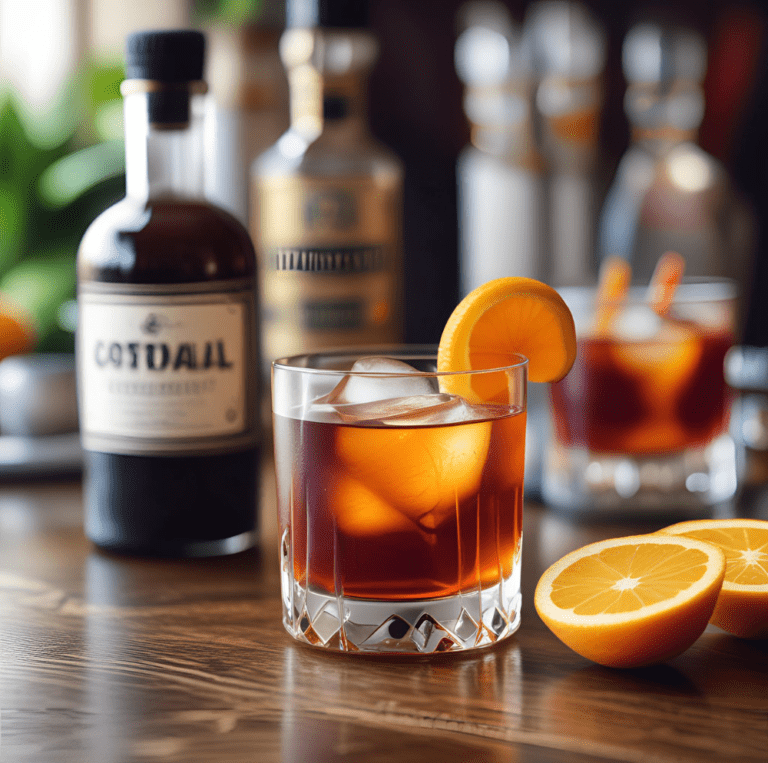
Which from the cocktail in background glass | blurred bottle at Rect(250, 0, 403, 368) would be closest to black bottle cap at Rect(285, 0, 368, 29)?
blurred bottle at Rect(250, 0, 403, 368)

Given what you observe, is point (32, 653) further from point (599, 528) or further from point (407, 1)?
point (407, 1)

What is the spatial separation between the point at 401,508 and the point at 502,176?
102 centimetres

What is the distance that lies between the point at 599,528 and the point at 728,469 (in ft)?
0.56

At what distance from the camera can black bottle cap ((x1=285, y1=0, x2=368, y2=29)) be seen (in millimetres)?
1322

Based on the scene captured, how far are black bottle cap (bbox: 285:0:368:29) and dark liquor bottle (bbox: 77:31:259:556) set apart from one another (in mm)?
430

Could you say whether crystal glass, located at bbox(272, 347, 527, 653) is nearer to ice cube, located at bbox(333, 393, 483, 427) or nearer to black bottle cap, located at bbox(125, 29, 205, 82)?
ice cube, located at bbox(333, 393, 483, 427)

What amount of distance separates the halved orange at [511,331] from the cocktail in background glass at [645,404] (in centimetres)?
30

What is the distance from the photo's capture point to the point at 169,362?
920 millimetres

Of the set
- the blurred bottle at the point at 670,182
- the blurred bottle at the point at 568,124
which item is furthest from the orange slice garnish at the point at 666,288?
the blurred bottle at the point at 670,182

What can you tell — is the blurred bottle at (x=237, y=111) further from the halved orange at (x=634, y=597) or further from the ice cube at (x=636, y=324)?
the halved orange at (x=634, y=597)

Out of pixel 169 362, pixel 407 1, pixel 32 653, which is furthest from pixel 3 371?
pixel 407 1

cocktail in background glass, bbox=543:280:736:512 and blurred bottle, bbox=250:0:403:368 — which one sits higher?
blurred bottle, bbox=250:0:403:368

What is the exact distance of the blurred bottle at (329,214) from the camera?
1323 mm

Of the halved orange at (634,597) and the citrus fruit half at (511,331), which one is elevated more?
the citrus fruit half at (511,331)
